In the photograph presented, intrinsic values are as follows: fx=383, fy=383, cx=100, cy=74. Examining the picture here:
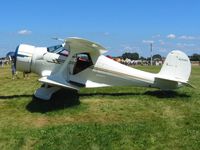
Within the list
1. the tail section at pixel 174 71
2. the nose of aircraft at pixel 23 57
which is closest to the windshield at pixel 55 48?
the nose of aircraft at pixel 23 57

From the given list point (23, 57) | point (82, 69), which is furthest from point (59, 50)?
point (23, 57)

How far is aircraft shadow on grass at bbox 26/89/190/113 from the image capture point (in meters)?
12.1

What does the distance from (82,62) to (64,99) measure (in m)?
1.46

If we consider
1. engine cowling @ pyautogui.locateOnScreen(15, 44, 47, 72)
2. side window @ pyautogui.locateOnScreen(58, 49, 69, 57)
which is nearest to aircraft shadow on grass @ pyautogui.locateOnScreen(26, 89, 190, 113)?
engine cowling @ pyautogui.locateOnScreen(15, 44, 47, 72)

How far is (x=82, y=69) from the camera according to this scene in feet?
44.6

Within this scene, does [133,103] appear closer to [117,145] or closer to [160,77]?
[160,77]

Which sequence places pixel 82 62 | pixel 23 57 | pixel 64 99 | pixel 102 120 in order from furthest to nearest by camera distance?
1. pixel 82 62
2. pixel 23 57
3. pixel 64 99
4. pixel 102 120

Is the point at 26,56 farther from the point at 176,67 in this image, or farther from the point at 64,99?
the point at 176,67

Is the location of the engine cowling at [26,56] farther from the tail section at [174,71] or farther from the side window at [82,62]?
the tail section at [174,71]

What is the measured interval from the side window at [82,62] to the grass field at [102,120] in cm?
102

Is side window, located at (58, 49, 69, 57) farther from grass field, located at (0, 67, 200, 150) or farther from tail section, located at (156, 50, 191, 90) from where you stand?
tail section, located at (156, 50, 191, 90)

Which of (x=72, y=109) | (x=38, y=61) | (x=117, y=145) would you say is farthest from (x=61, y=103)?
(x=117, y=145)

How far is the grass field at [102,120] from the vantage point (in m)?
8.90

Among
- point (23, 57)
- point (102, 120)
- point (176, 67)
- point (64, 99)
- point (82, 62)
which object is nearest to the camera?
point (102, 120)
